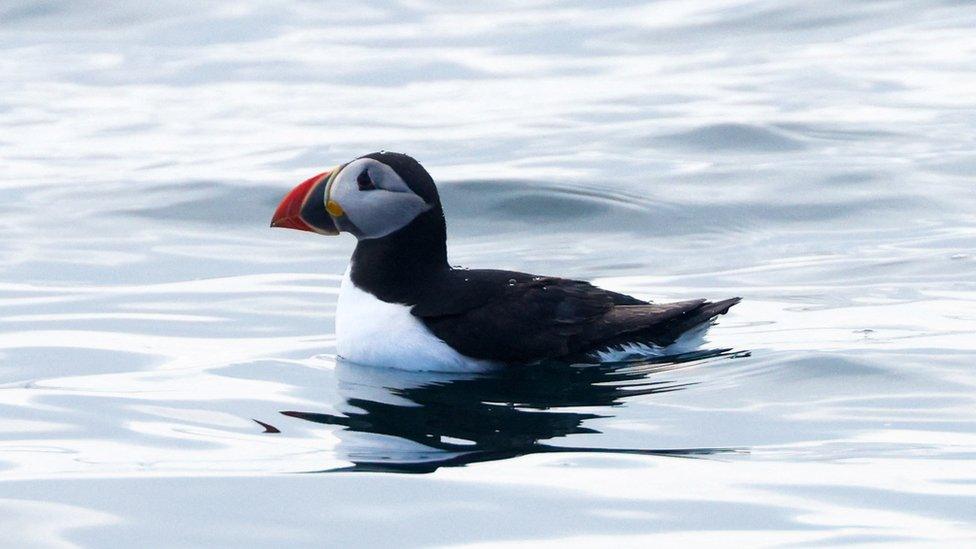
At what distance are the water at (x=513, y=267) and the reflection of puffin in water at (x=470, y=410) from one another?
0.9 inches

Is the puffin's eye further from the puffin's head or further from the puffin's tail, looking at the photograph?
the puffin's tail

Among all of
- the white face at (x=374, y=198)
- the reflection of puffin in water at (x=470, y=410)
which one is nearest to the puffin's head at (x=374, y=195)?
the white face at (x=374, y=198)

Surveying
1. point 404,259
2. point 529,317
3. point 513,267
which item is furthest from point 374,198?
point 513,267

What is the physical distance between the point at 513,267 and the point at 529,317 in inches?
138

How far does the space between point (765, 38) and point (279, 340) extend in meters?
13.8

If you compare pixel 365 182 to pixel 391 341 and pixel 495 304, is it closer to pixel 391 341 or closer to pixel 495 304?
pixel 391 341

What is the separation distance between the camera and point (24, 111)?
1792 centimetres

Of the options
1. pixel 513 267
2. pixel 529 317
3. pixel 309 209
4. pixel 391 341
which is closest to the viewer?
pixel 529 317

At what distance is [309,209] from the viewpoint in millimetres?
7410

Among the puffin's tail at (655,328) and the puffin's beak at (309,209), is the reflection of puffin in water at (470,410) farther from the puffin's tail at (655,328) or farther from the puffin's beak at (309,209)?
the puffin's beak at (309,209)

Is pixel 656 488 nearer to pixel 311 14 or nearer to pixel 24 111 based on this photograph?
pixel 24 111

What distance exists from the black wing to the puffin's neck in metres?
0.15

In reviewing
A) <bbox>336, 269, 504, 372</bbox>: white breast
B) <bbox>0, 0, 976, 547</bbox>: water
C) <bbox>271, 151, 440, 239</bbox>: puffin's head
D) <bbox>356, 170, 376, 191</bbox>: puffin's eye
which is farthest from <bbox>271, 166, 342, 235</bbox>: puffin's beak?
→ <bbox>0, 0, 976, 547</bbox>: water

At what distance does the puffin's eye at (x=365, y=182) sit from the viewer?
23.8 feet
